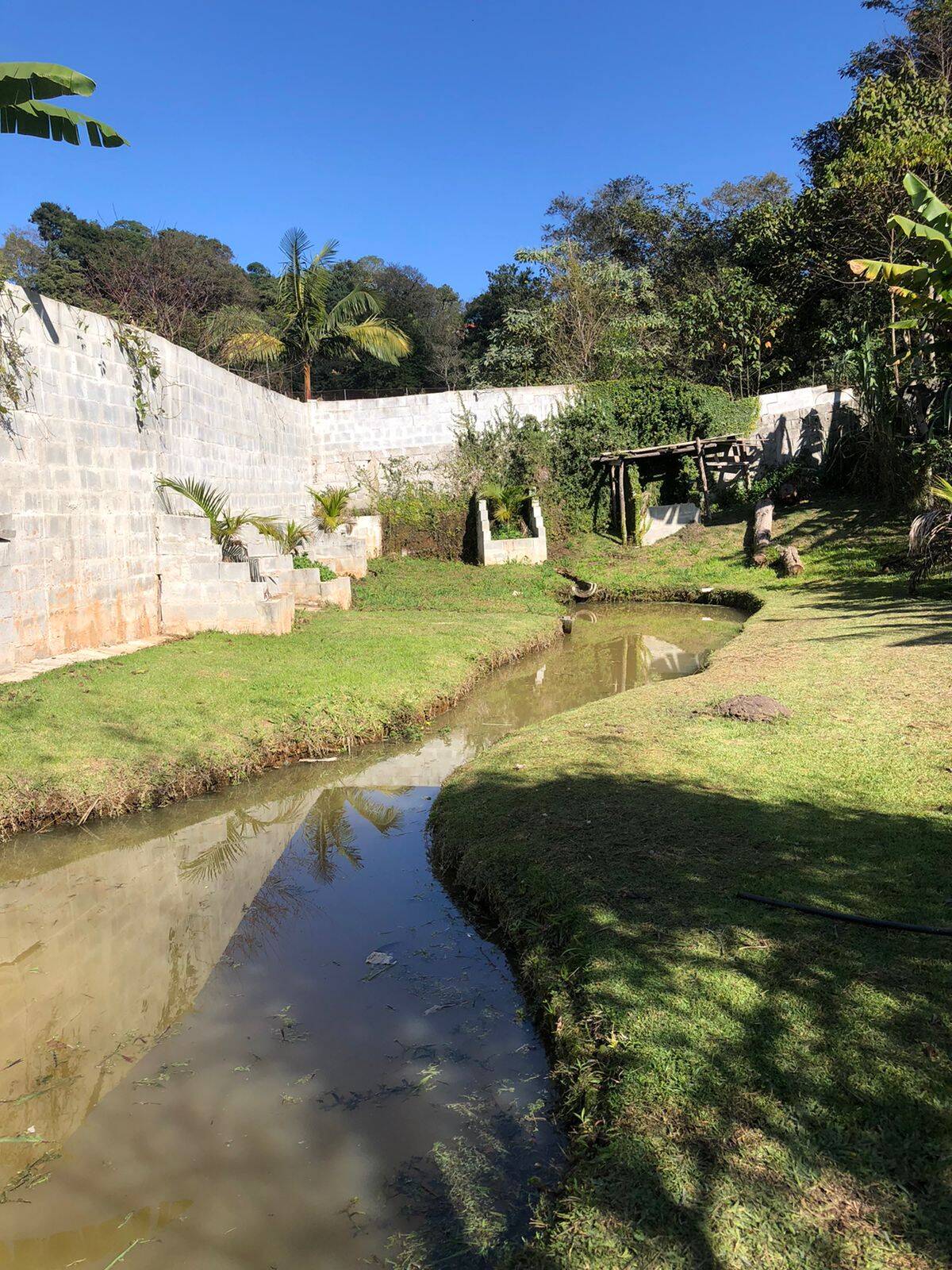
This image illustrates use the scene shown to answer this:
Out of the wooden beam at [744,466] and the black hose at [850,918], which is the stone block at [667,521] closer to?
the wooden beam at [744,466]

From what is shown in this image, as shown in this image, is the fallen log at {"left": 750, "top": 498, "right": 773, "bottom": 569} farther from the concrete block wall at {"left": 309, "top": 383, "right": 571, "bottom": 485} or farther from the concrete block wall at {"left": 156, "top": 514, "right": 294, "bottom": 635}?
the concrete block wall at {"left": 156, "top": 514, "right": 294, "bottom": 635}

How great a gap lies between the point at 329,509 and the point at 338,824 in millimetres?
13569

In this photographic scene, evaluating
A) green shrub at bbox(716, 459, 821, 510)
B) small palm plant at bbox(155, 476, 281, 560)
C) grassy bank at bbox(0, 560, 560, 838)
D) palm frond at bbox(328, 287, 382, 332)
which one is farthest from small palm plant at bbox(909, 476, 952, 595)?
palm frond at bbox(328, 287, 382, 332)

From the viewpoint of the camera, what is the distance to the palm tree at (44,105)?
758 cm

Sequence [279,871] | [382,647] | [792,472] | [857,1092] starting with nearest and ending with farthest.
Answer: [857,1092], [279,871], [382,647], [792,472]

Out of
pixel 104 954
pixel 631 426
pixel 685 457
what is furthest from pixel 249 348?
pixel 104 954

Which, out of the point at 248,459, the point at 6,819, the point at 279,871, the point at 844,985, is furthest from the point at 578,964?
the point at 248,459

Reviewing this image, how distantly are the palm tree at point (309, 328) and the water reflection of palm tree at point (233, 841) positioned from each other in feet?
60.5

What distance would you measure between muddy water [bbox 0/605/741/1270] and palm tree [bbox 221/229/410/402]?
1925cm

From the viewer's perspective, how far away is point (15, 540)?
28.9 ft

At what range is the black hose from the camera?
3711 mm

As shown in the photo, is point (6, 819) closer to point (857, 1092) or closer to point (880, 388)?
point (857, 1092)

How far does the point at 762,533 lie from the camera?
1977 cm

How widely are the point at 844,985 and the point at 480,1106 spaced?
4.97 feet
